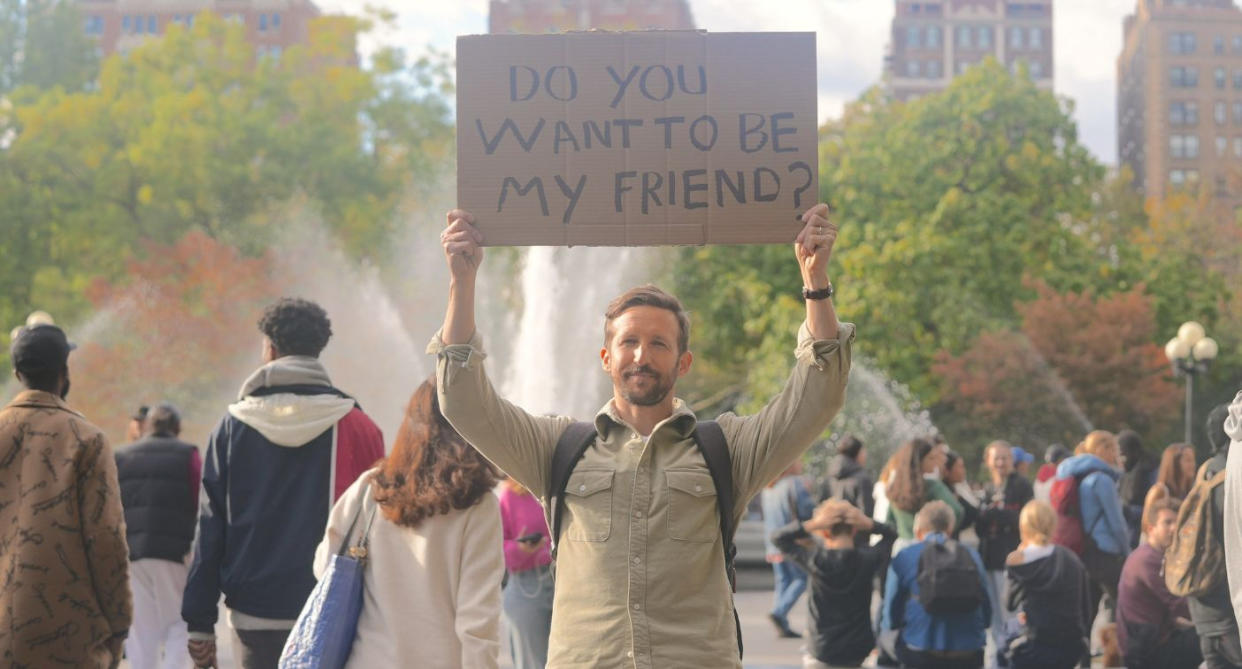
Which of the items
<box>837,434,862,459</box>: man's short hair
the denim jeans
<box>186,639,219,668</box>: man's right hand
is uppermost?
<box>837,434,862,459</box>: man's short hair

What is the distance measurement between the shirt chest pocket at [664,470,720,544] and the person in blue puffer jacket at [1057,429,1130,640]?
9.18m

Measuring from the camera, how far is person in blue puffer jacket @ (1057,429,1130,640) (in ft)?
42.5

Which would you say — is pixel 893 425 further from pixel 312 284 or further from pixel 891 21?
pixel 891 21

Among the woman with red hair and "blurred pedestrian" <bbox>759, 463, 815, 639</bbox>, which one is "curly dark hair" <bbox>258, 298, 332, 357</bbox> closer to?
the woman with red hair

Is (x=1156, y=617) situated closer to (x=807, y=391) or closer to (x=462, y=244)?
(x=807, y=391)

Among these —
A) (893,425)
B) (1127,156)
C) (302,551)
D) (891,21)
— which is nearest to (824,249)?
(302,551)

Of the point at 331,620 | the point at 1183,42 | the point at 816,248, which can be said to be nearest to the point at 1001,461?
the point at 331,620

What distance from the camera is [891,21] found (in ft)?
452

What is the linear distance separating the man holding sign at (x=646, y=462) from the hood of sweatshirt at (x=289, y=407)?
229cm

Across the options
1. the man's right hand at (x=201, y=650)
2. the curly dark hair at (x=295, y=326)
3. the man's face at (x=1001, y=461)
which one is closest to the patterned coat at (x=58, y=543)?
the man's right hand at (x=201, y=650)

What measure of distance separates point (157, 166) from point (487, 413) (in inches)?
1611

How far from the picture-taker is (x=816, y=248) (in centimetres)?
441

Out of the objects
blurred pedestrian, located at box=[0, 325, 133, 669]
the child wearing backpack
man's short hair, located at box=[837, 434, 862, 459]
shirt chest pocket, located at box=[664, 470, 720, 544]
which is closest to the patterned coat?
blurred pedestrian, located at box=[0, 325, 133, 669]

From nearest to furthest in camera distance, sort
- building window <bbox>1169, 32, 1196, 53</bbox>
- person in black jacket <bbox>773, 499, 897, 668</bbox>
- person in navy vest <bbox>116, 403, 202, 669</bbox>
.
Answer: person in navy vest <bbox>116, 403, 202, 669</bbox> < person in black jacket <bbox>773, 499, 897, 668</bbox> < building window <bbox>1169, 32, 1196, 53</bbox>
